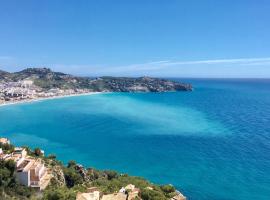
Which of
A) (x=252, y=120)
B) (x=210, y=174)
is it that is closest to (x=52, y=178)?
(x=210, y=174)

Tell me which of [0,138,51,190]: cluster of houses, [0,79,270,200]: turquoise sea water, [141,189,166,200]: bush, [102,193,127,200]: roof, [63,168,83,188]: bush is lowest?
[0,79,270,200]: turquoise sea water

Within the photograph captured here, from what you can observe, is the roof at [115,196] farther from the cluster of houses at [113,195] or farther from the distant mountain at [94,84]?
the distant mountain at [94,84]

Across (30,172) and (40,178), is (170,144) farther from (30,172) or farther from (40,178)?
(30,172)

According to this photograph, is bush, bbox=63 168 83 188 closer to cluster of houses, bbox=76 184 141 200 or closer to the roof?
cluster of houses, bbox=76 184 141 200

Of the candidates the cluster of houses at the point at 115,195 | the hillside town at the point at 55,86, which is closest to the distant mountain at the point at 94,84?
the hillside town at the point at 55,86

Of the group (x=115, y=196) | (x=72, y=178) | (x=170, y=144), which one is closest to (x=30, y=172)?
(x=72, y=178)

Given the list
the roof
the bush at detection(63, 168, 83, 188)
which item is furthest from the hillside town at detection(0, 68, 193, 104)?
the roof

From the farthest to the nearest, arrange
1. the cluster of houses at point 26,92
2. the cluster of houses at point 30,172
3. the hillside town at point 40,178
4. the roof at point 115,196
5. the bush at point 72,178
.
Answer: the cluster of houses at point 26,92 < the bush at point 72,178 < the cluster of houses at point 30,172 < the hillside town at point 40,178 < the roof at point 115,196
